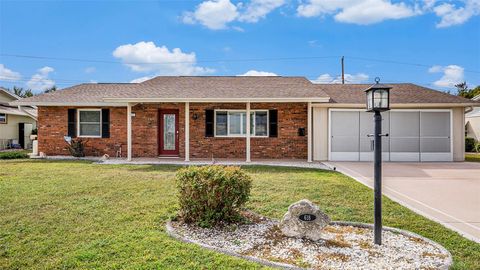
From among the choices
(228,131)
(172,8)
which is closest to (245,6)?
(172,8)

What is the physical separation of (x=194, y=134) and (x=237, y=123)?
1.98 metres

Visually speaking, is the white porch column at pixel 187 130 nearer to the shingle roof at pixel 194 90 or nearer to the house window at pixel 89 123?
the shingle roof at pixel 194 90

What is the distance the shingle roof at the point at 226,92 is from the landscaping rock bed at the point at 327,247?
8.36 m

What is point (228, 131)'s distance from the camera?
14289 mm

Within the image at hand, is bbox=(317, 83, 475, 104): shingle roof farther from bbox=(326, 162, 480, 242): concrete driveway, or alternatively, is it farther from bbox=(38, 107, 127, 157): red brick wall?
bbox=(38, 107, 127, 157): red brick wall

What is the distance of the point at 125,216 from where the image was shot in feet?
17.3

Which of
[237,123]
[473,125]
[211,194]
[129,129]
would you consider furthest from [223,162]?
[473,125]

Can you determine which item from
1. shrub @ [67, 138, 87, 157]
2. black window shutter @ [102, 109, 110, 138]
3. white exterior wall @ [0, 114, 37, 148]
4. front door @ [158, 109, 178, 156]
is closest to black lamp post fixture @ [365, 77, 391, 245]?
front door @ [158, 109, 178, 156]

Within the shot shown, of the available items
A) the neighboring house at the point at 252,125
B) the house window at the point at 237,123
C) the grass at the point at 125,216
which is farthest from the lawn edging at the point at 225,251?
the house window at the point at 237,123

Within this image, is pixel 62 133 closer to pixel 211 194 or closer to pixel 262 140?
pixel 262 140

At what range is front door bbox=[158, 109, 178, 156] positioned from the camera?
1451 cm

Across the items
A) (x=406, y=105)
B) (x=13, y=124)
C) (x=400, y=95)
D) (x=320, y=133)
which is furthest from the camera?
(x=13, y=124)

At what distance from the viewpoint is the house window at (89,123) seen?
14.9 meters

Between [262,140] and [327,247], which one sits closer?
[327,247]
